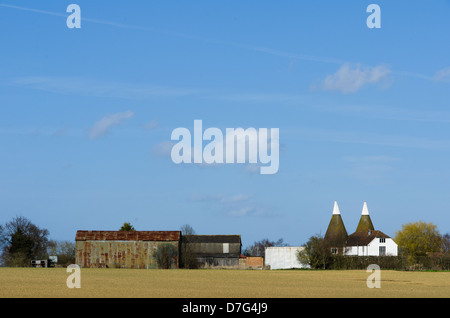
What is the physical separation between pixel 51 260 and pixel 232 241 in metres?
30.2

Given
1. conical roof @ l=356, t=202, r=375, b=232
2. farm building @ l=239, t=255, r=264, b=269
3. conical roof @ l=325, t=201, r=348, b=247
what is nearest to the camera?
farm building @ l=239, t=255, r=264, b=269

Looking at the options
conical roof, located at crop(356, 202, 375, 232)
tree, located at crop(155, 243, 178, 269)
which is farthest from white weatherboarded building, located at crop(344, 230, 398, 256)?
tree, located at crop(155, 243, 178, 269)

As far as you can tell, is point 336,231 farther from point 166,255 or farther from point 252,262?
point 166,255

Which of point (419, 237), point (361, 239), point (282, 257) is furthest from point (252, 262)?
point (419, 237)

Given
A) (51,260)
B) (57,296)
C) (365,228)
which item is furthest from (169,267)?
(57,296)

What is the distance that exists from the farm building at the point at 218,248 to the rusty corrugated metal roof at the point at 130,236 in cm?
1734

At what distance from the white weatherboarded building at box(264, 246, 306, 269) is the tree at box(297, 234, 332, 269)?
7.80 m

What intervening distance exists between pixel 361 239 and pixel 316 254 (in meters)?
31.5

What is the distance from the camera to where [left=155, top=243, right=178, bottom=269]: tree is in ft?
281

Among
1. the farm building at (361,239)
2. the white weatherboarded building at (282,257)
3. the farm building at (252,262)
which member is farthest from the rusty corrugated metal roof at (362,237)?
the white weatherboarded building at (282,257)

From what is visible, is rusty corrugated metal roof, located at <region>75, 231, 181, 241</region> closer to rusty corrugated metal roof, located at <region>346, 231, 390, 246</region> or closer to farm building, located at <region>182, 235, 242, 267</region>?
farm building, located at <region>182, 235, 242, 267</region>
